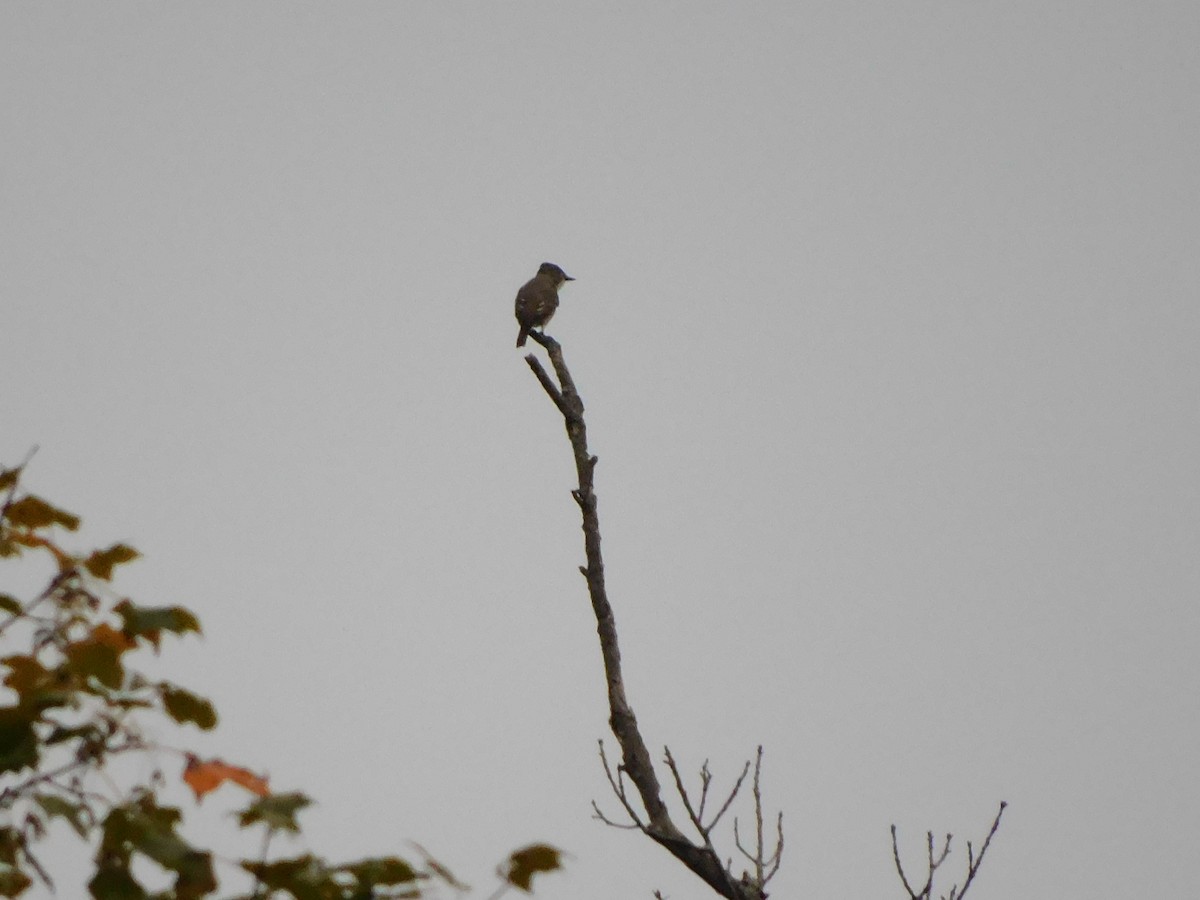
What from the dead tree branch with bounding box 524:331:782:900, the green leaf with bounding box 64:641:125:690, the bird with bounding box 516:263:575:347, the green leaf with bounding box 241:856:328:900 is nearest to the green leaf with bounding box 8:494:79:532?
the green leaf with bounding box 64:641:125:690

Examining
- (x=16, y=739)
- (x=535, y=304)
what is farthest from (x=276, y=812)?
(x=535, y=304)

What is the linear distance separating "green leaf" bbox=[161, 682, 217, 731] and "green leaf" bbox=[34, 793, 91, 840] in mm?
244

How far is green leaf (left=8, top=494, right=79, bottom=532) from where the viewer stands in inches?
103

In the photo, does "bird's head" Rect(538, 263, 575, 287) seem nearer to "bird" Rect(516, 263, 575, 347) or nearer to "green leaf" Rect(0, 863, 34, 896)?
"bird" Rect(516, 263, 575, 347)

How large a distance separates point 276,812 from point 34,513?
943mm

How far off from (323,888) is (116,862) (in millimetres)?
402

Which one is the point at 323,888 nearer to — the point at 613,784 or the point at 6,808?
the point at 6,808

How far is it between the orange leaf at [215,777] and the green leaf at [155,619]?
0.85ft

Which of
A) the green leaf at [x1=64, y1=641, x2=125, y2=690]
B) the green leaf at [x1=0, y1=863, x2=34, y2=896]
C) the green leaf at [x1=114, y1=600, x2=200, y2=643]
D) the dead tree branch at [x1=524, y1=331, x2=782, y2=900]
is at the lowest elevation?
the green leaf at [x1=0, y1=863, x2=34, y2=896]

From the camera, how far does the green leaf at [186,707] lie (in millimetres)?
2389

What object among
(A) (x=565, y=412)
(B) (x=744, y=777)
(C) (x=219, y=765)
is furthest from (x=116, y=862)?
(A) (x=565, y=412)

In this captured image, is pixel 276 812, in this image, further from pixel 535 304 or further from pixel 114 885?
pixel 535 304

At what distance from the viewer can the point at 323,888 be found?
2.17 m

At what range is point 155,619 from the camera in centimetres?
242
